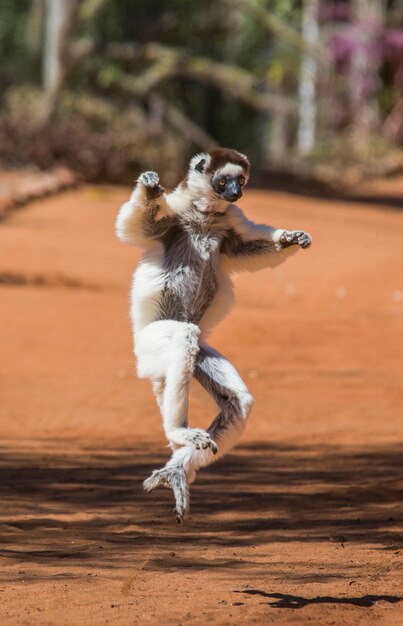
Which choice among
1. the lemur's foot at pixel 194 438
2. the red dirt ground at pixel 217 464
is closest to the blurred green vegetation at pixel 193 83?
the red dirt ground at pixel 217 464

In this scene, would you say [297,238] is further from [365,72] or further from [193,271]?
[365,72]

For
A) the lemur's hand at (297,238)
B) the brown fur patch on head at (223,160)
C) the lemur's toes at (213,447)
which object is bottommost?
the lemur's toes at (213,447)

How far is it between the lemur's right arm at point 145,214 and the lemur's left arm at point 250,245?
1.07ft

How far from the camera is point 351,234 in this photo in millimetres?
19047

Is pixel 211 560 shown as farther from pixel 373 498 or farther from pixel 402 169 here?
pixel 402 169

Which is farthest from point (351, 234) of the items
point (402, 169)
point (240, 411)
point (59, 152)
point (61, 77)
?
point (240, 411)

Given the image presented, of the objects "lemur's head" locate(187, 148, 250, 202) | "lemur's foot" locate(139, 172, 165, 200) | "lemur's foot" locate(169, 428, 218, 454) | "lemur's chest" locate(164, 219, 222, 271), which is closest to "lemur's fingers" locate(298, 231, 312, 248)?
"lemur's head" locate(187, 148, 250, 202)

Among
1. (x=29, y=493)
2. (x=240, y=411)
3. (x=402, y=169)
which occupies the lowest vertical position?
(x=402, y=169)

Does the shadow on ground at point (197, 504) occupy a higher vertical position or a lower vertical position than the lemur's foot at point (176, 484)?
lower

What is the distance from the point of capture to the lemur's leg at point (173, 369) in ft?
17.4

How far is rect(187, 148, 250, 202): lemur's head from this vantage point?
18.6 feet

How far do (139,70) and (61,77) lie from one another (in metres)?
7.97

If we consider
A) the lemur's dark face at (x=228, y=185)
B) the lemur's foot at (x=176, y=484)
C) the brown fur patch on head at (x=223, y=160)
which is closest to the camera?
the lemur's foot at (x=176, y=484)

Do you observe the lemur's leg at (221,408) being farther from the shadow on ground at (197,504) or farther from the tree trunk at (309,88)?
the tree trunk at (309,88)
